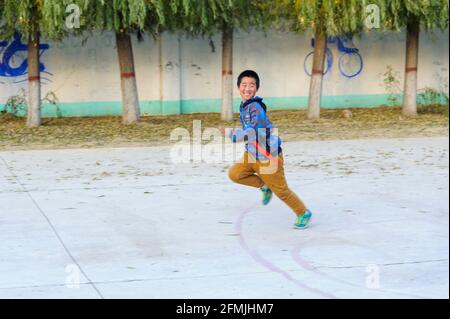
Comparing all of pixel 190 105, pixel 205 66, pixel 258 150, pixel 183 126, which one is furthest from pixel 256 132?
pixel 205 66

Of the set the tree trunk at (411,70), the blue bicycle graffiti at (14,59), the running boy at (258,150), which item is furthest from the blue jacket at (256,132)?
the blue bicycle graffiti at (14,59)

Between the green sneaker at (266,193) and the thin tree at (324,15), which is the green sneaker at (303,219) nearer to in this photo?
the green sneaker at (266,193)

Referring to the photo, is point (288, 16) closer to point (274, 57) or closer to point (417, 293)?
point (274, 57)

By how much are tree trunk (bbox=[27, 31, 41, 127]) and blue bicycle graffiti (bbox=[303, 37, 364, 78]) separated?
6.66 m

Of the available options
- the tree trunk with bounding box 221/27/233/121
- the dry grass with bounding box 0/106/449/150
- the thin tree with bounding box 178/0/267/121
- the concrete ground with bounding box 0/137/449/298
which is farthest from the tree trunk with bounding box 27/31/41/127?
the concrete ground with bounding box 0/137/449/298

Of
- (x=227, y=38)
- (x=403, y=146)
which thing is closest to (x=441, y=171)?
(x=403, y=146)

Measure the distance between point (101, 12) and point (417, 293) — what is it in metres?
11.0

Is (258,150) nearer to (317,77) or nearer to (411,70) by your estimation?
(317,77)

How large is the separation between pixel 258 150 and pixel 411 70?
12.0 meters

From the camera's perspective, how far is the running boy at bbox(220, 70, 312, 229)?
7762mm

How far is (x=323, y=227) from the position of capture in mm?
8156

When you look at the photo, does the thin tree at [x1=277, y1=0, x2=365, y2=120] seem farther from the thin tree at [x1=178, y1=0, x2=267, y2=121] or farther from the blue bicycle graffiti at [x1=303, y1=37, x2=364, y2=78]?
the blue bicycle graffiti at [x1=303, y1=37, x2=364, y2=78]

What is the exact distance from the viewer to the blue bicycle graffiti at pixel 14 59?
19.1 m

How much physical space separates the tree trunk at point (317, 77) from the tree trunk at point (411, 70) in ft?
6.14
